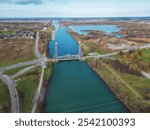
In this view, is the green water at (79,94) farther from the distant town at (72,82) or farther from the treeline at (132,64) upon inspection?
the treeline at (132,64)

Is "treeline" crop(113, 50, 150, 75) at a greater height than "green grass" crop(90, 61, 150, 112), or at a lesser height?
greater

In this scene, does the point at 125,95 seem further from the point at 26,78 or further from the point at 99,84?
the point at 26,78

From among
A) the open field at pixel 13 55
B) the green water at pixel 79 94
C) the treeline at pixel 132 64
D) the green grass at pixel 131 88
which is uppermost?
the open field at pixel 13 55

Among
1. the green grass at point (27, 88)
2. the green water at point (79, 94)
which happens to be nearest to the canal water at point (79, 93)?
the green water at point (79, 94)

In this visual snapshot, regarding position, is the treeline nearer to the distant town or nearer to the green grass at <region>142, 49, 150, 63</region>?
the distant town

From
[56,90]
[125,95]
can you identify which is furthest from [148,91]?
[56,90]

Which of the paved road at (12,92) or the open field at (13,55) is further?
the open field at (13,55)

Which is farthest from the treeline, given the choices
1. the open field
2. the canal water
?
the open field
